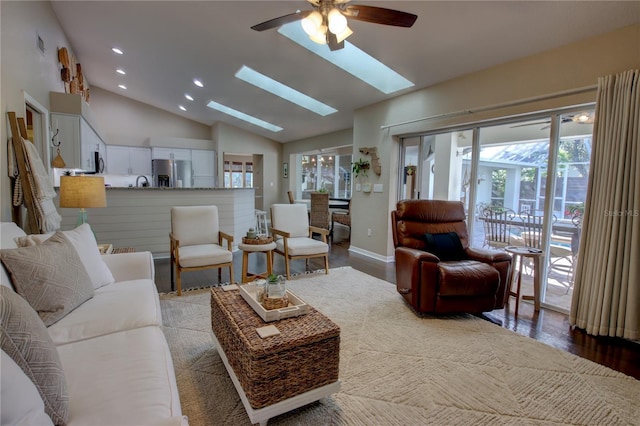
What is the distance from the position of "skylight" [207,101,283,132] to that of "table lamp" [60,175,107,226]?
187 inches

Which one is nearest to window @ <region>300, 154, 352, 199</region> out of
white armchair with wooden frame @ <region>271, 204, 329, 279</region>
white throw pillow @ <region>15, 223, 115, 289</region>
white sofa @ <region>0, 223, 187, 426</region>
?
white armchair with wooden frame @ <region>271, 204, 329, 279</region>

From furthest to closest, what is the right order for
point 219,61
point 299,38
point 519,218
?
point 219,61 → point 299,38 → point 519,218

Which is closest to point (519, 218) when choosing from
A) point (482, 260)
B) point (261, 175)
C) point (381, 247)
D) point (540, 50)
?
point (482, 260)

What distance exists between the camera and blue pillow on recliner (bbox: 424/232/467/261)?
10.2ft

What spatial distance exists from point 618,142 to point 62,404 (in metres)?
3.70

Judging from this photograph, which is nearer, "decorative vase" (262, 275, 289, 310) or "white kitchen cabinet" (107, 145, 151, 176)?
"decorative vase" (262, 275, 289, 310)

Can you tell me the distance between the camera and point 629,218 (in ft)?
7.91

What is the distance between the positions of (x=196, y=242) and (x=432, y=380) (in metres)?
2.87

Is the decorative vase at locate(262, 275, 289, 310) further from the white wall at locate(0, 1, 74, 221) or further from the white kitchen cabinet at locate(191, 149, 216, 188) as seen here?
the white kitchen cabinet at locate(191, 149, 216, 188)

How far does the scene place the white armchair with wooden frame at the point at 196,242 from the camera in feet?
10.5

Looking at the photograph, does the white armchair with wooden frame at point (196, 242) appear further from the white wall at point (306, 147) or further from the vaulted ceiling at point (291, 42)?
the white wall at point (306, 147)

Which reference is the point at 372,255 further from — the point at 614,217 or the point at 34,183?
the point at 34,183

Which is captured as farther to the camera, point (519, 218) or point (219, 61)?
point (219, 61)

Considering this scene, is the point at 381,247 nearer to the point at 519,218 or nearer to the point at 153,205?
the point at 519,218
